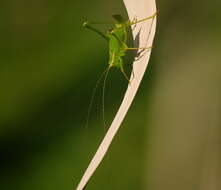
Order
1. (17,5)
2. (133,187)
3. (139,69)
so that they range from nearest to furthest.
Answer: (139,69)
(133,187)
(17,5)

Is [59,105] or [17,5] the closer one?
[59,105]

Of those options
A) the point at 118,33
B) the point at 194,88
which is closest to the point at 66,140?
the point at 194,88

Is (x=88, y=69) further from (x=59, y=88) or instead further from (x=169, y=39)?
(x=169, y=39)

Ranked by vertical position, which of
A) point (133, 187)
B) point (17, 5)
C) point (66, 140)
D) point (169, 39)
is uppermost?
point (17, 5)

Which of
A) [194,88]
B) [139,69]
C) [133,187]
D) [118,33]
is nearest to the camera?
[139,69]

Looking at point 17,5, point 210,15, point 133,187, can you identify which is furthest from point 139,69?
point 17,5

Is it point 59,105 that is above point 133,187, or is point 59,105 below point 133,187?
above

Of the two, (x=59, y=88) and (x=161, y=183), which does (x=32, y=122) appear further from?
(x=161, y=183)
